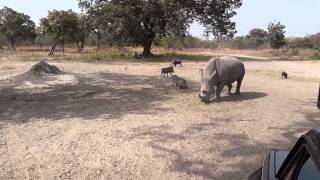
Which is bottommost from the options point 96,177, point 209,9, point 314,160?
point 96,177

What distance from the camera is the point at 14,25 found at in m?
61.1

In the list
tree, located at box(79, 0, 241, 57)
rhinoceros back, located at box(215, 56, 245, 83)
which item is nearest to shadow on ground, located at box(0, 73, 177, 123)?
rhinoceros back, located at box(215, 56, 245, 83)

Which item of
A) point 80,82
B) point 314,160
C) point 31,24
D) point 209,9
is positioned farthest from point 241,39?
point 314,160

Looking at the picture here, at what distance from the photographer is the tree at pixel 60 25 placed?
44031 millimetres

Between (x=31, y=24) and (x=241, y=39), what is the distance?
4863 centimetres

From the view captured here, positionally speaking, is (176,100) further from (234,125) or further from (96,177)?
(96,177)

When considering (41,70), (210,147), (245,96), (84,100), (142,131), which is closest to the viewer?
(210,147)

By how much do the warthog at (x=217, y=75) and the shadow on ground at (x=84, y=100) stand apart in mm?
1328

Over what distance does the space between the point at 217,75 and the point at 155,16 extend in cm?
2203

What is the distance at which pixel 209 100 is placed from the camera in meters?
13.4

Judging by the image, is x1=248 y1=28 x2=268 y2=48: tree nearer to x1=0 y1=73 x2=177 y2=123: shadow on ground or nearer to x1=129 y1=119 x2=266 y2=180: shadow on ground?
x1=0 y1=73 x2=177 y2=123: shadow on ground

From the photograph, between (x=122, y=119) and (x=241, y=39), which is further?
(x=241, y=39)

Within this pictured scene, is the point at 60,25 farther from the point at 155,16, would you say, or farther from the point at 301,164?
the point at 301,164

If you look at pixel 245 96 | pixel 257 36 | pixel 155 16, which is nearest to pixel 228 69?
pixel 245 96
